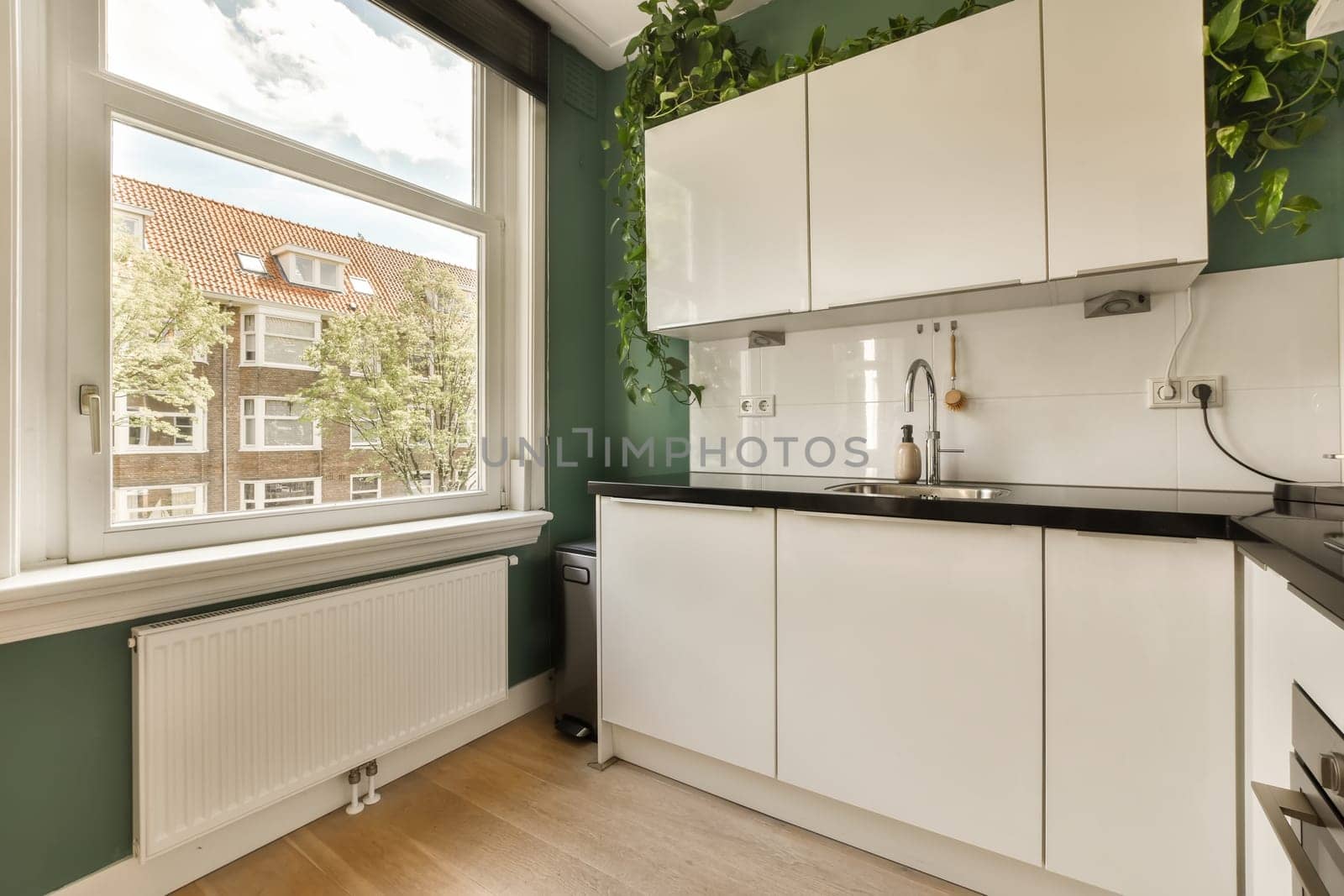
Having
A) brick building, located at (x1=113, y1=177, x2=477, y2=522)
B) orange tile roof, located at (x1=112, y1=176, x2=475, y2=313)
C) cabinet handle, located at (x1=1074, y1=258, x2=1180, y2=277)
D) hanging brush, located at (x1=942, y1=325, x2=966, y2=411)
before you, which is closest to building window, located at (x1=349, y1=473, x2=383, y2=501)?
brick building, located at (x1=113, y1=177, x2=477, y2=522)

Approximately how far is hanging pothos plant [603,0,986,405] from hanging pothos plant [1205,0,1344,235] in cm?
85

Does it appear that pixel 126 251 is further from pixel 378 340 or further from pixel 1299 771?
pixel 1299 771

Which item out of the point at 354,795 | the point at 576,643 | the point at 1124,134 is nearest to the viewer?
the point at 1124,134

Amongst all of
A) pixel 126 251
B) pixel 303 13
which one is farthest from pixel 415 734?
pixel 303 13

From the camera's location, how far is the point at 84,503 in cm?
138

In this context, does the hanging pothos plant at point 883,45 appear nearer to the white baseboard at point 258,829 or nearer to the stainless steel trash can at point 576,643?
the stainless steel trash can at point 576,643

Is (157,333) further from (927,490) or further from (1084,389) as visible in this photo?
(1084,389)

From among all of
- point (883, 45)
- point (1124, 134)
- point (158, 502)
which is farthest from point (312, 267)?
point (1124, 134)

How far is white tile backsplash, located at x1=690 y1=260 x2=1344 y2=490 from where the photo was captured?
56.4 inches

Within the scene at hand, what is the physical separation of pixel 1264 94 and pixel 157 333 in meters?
2.61

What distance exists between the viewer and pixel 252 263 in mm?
1682

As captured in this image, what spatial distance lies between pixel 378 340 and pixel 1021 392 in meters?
2.04

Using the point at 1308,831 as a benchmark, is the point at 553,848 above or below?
below

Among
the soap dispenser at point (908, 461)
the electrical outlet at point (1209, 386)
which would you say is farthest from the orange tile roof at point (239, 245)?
the electrical outlet at point (1209, 386)
